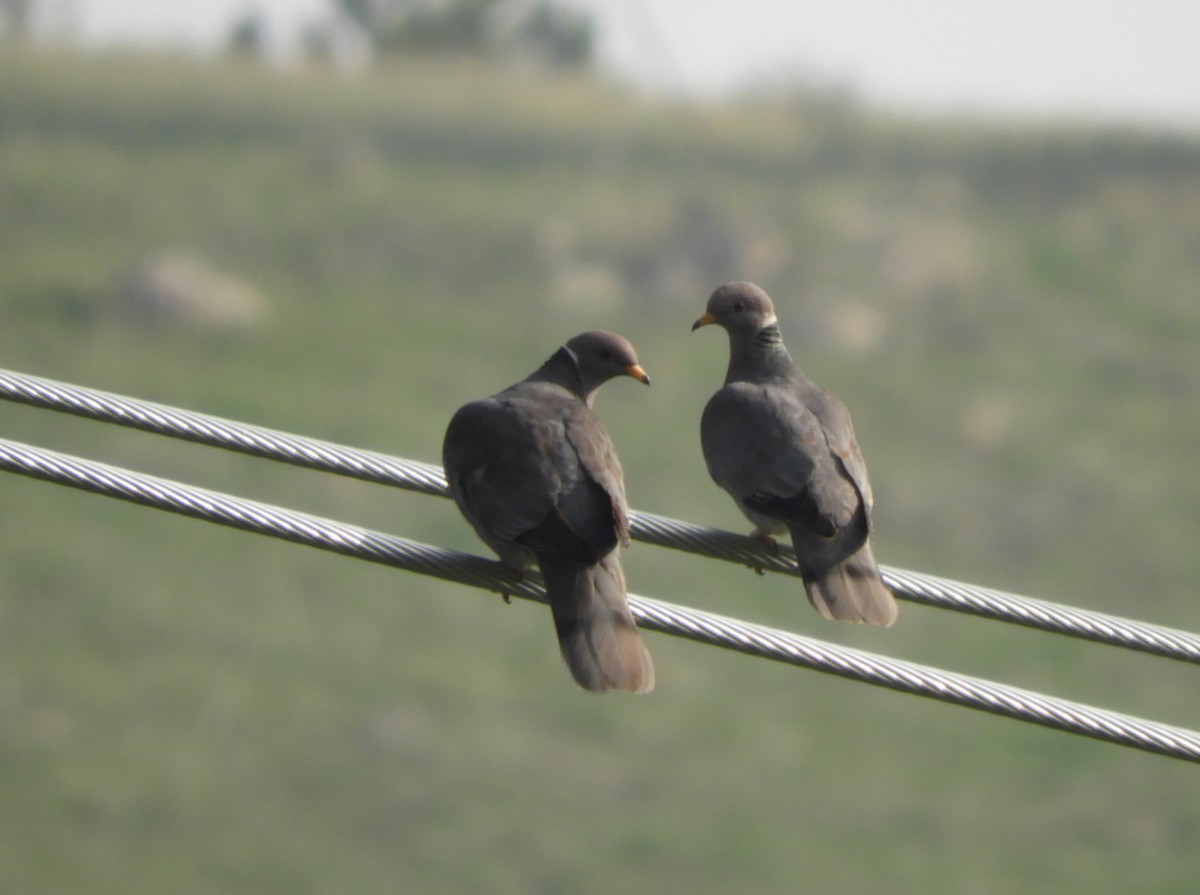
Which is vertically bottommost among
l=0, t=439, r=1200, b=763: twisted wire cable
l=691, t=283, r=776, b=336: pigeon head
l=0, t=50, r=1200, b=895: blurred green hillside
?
l=0, t=50, r=1200, b=895: blurred green hillside

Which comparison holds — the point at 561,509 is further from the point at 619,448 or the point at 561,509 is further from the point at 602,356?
the point at 619,448

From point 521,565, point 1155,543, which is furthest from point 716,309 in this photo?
point 1155,543

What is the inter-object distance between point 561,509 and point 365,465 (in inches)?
25.5

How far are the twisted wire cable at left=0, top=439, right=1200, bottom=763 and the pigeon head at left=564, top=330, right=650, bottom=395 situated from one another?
7.65 feet

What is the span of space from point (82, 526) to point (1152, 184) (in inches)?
1269

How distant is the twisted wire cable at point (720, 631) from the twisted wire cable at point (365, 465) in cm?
16

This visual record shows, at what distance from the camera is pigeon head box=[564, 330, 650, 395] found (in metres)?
6.46

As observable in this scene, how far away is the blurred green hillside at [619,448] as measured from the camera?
3975cm

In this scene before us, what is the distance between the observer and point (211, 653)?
42.5 m

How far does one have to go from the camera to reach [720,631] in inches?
157

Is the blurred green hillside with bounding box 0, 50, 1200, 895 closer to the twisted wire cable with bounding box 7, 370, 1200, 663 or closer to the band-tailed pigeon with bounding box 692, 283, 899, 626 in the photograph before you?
the band-tailed pigeon with bounding box 692, 283, 899, 626

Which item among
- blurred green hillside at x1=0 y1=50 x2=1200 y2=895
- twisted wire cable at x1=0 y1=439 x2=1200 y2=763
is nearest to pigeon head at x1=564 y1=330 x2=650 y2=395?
twisted wire cable at x1=0 y1=439 x2=1200 y2=763

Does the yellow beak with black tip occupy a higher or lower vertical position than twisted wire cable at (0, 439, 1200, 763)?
lower

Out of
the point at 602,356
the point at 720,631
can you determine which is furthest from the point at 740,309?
the point at 720,631
